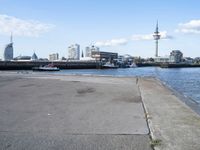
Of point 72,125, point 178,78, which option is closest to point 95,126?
point 72,125

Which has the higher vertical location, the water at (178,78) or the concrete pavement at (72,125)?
the concrete pavement at (72,125)

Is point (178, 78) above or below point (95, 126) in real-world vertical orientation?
below

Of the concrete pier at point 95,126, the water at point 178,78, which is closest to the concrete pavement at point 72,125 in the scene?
the concrete pier at point 95,126

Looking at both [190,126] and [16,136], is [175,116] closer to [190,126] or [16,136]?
[190,126]

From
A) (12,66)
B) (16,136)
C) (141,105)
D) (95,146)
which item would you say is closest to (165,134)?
(95,146)

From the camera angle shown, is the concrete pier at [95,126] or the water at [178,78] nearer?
the concrete pier at [95,126]

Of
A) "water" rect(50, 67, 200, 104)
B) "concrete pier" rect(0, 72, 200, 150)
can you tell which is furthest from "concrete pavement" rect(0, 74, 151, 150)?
"water" rect(50, 67, 200, 104)

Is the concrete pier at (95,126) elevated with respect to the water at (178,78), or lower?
elevated

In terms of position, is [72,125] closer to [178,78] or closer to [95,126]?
[95,126]

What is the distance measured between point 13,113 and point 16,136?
325 centimetres

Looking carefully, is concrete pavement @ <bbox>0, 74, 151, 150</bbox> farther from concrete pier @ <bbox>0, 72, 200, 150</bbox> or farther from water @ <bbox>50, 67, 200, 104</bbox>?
water @ <bbox>50, 67, 200, 104</bbox>

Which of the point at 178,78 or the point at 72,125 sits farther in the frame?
the point at 178,78

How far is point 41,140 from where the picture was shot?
6.84m

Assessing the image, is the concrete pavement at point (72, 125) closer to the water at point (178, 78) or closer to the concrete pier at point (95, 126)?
the concrete pier at point (95, 126)
